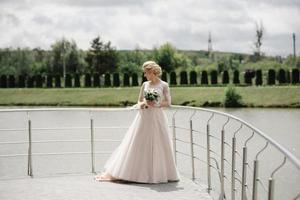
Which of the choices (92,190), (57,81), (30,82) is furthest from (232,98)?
(92,190)

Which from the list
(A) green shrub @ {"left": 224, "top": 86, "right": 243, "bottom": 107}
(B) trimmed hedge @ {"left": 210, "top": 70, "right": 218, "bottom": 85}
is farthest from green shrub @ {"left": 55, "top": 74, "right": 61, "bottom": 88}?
(A) green shrub @ {"left": 224, "top": 86, "right": 243, "bottom": 107}

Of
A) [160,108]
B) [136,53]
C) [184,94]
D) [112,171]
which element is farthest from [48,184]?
[136,53]

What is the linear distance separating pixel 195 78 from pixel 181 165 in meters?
37.7

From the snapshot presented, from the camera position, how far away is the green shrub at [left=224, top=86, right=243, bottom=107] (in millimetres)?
38656

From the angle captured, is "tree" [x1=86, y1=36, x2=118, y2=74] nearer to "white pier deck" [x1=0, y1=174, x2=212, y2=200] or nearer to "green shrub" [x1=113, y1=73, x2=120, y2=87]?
"green shrub" [x1=113, y1=73, x2=120, y2=87]

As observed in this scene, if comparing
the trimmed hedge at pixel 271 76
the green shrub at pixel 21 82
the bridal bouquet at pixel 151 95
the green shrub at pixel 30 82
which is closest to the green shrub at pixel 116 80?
the green shrub at pixel 30 82

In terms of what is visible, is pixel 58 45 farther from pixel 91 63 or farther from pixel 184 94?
pixel 184 94

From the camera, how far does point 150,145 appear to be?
7664mm

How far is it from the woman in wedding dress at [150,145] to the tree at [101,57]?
71.1 meters

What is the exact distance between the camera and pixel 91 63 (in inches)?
3201

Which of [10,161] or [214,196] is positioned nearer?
[214,196]

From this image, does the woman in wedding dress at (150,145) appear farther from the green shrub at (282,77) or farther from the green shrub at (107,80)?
the green shrub at (107,80)

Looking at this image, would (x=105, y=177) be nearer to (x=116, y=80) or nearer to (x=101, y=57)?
(x=116, y=80)

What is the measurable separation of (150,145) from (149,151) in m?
0.08
